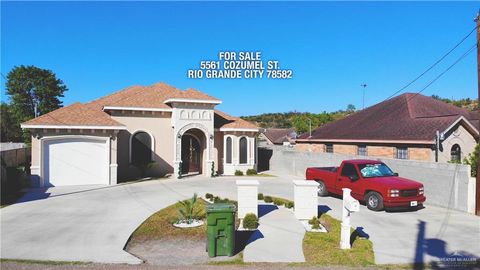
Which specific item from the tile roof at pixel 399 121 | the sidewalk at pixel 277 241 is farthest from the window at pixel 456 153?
the sidewalk at pixel 277 241

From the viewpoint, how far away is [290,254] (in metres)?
8.07

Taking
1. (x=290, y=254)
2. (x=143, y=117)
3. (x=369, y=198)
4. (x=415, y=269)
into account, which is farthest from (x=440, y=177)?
(x=143, y=117)

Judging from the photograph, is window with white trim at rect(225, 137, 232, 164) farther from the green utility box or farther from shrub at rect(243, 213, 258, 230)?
the green utility box

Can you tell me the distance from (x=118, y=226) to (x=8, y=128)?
60009 mm

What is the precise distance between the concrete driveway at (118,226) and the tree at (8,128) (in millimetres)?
50857

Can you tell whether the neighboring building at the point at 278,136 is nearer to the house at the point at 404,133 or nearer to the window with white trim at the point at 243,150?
the house at the point at 404,133

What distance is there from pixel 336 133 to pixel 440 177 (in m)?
13.0

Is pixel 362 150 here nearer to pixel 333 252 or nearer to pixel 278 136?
pixel 333 252

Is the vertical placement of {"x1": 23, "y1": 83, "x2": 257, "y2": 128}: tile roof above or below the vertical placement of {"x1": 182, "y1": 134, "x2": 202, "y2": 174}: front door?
above

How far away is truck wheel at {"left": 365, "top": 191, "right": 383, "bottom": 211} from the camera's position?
41.0ft

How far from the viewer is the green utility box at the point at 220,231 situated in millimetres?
7984

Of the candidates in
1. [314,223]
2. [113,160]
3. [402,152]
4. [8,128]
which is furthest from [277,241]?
[8,128]

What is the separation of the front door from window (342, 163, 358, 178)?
1250cm

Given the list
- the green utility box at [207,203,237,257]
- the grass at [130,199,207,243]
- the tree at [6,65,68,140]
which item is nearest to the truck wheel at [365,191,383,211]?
the grass at [130,199,207,243]
